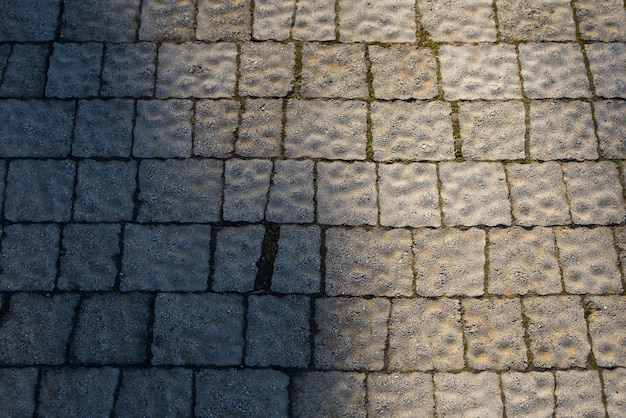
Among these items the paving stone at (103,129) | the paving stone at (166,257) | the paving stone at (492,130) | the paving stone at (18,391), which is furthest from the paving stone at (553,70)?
the paving stone at (18,391)

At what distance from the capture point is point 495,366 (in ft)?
12.8

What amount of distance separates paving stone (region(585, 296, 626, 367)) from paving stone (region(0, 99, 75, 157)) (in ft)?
11.2

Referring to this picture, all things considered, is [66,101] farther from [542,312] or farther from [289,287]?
[542,312]

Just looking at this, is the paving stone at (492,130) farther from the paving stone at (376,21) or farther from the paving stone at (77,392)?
the paving stone at (77,392)

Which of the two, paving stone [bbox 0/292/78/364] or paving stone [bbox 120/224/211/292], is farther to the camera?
paving stone [bbox 120/224/211/292]

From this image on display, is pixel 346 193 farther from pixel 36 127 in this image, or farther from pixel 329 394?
pixel 36 127

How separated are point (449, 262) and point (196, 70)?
210cm

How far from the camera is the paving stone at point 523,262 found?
4.07 metres

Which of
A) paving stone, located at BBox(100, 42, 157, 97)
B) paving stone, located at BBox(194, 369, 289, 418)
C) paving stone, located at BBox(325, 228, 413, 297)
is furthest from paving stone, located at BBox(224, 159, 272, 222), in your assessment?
paving stone, located at BBox(194, 369, 289, 418)

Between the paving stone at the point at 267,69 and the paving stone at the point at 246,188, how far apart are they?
1.74ft

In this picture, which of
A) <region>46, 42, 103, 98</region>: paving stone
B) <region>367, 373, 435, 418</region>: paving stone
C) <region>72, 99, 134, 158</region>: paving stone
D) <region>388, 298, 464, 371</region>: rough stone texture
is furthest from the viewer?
<region>46, 42, 103, 98</region>: paving stone

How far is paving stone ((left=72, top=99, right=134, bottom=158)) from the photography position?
14.3 ft

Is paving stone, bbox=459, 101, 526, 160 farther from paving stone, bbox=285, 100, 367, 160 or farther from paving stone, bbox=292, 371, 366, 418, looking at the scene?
paving stone, bbox=292, 371, 366, 418

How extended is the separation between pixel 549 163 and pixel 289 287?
1.84m
